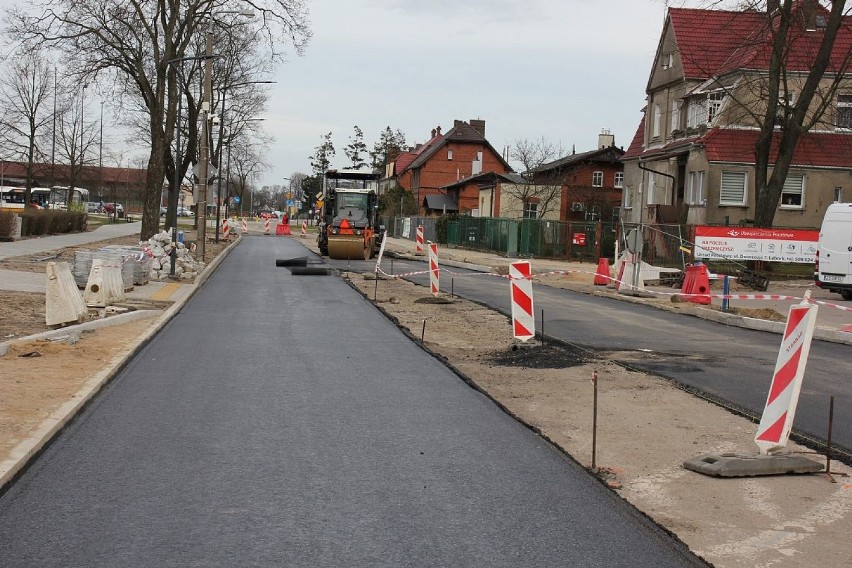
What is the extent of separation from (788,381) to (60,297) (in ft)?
35.4

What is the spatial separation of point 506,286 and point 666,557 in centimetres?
2255

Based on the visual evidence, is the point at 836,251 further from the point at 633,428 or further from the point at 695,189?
the point at 633,428

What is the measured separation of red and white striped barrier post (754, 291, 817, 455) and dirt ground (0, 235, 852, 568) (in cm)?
37

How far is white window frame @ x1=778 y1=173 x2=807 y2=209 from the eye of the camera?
39469 millimetres

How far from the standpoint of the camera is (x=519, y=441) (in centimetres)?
804

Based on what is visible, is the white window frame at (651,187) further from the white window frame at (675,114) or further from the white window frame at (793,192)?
the white window frame at (793,192)

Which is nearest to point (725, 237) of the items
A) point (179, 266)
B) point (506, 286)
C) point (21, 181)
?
point (506, 286)

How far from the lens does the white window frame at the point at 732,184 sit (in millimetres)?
39219

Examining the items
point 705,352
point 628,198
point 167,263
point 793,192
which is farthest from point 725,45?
point 705,352

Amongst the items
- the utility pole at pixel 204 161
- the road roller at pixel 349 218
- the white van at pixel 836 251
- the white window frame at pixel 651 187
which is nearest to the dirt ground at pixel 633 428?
the white van at pixel 836 251

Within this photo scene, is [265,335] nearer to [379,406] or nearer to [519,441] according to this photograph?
[379,406]

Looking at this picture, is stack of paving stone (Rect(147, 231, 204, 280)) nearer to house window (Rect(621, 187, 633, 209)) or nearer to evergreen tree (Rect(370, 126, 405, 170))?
house window (Rect(621, 187, 633, 209))

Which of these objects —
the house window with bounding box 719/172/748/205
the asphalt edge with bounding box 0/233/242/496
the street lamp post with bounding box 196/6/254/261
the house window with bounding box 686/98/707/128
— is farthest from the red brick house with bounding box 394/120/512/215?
the asphalt edge with bounding box 0/233/242/496

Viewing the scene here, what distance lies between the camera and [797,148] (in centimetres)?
3972
